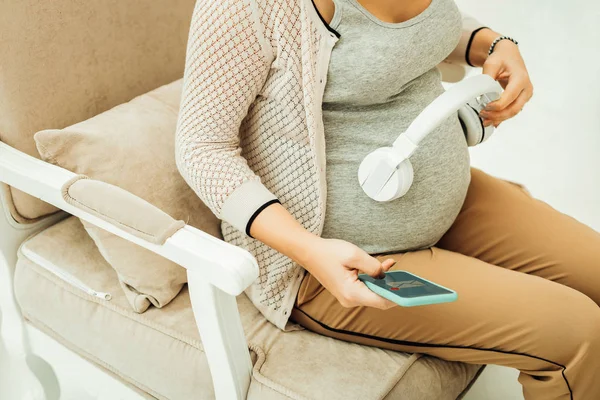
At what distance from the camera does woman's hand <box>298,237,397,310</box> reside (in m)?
0.70

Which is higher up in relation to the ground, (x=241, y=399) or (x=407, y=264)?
(x=407, y=264)

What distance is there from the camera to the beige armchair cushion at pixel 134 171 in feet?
2.87

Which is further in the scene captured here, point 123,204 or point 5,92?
point 5,92

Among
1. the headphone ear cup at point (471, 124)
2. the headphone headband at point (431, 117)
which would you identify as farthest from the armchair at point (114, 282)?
the headphone ear cup at point (471, 124)

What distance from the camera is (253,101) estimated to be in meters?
0.83

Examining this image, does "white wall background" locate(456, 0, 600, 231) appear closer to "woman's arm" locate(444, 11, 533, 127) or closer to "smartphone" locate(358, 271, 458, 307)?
"woman's arm" locate(444, 11, 533, 127)

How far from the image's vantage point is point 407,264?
0.86 meters

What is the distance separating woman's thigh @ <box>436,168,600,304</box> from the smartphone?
1.07 ft

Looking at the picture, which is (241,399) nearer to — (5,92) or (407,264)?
(407,264)

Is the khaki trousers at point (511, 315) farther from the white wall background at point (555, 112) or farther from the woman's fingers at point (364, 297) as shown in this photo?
the white wall background at point (555, 112)

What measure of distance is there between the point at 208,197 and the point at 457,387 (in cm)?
46

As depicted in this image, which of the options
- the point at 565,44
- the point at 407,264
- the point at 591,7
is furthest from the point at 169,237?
the point at 591,7

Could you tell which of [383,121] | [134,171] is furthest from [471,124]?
[134,171]

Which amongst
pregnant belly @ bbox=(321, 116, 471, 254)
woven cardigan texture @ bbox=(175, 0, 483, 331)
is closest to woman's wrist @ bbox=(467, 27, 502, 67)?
pregnant belly @ bbox=(321, 116, 471, 254)
